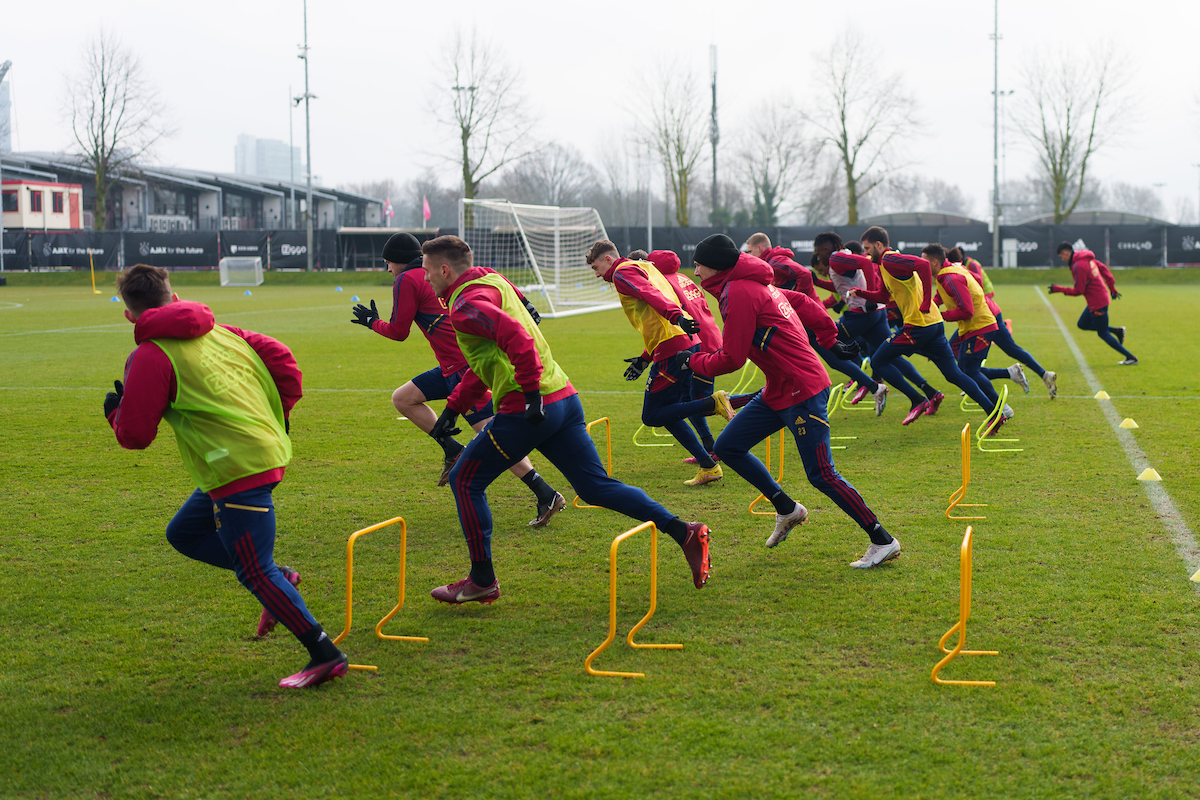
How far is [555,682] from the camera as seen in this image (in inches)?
168

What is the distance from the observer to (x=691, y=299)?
8328 millimetres

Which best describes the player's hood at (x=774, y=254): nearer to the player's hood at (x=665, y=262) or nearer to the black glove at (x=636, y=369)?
the player's hood at (x=665, y=262)

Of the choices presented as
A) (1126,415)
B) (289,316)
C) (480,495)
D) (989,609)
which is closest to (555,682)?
(480,495)

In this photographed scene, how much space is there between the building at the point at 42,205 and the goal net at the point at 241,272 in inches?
913

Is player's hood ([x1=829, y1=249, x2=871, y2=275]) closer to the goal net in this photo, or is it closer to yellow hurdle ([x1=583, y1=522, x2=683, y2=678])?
yellow hurdle ([x1=583, y1=522, x2=683, y2=678])

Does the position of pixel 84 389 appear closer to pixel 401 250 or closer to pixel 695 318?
pixel 401 250

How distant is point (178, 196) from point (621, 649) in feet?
249

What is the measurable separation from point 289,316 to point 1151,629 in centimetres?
Answer: 2485

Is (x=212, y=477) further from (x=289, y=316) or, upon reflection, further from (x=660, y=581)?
(x=289, y=316)

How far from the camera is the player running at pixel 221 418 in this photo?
3951 mm

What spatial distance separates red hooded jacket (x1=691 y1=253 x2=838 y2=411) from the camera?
5.65 metres

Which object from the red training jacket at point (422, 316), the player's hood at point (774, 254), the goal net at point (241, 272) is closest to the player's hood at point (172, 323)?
the red training jacket at point (422, 316)

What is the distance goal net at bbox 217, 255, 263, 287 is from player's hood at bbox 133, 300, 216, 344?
144ft

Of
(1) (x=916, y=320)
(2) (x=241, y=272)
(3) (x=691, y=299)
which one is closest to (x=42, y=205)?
(2) (x=241, y=272)
